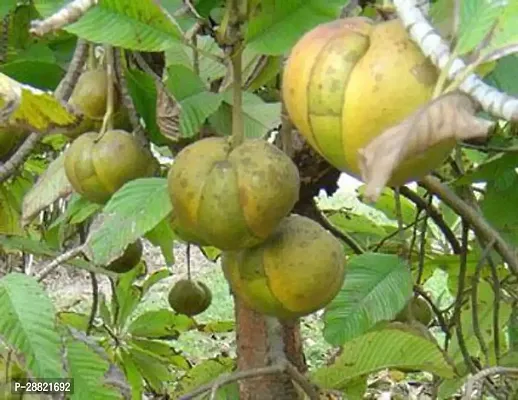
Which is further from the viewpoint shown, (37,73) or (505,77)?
(37,73)

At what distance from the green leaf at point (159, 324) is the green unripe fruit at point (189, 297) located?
0.67 feet

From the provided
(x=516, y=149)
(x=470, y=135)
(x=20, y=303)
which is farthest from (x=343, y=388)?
(x=470, y=135)

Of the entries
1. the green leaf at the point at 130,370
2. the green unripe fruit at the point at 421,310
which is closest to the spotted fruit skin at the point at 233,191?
the green unripe fruit at the point at 421,310

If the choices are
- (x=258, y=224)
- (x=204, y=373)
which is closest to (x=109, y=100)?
(x=258, y=224)

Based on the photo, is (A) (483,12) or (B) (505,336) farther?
(B) (505,336)

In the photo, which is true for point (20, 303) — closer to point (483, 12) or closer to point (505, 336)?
point (483, 12)

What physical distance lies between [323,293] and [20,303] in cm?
23

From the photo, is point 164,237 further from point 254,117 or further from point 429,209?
point 254,117

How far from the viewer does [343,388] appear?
1.09 m

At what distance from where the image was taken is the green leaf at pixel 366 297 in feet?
3.31

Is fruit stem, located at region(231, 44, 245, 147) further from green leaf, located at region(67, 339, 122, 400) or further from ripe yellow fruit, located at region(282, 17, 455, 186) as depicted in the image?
green leaf, located at region(67, 339, 122, 400)

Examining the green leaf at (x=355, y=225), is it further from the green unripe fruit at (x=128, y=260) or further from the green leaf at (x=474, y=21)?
the green leaf at (x=474, y=21)

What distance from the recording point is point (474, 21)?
48 cm

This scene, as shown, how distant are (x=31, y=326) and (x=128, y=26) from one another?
0.79 ft
